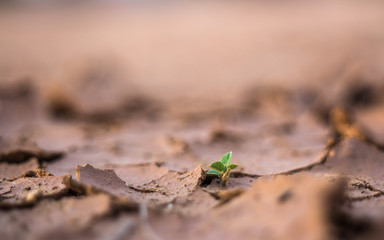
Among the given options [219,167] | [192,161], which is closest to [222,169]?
[219,167]

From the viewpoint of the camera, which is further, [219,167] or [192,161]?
[192,161]

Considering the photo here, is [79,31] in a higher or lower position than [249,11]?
lower

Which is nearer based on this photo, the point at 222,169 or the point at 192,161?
the point at 222,169

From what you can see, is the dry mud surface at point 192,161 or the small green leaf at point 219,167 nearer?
the dry mud surface at point 192,161

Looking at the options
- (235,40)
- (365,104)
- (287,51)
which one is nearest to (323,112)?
(365,104)

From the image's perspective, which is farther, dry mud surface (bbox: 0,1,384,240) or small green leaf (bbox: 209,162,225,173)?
small green leaf (bbox: 209,162,225,173)

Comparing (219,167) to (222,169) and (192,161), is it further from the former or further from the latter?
(192,161)

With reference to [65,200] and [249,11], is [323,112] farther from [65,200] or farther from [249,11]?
[249,11]

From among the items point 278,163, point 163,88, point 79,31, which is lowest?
point 278,163
